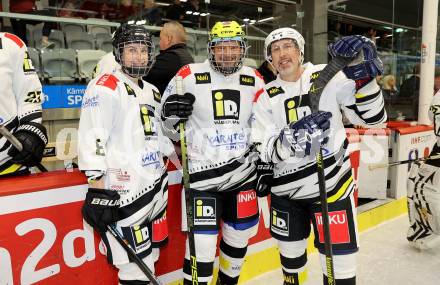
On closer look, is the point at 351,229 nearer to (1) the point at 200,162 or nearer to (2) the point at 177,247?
(1) the point at 200,162

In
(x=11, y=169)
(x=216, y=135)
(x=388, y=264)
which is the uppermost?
(x=216, y=135)

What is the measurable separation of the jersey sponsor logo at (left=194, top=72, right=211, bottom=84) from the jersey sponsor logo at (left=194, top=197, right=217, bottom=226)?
54 cm

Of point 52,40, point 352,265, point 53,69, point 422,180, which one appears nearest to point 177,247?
point 352,265

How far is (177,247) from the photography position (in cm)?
225

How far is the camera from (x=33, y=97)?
178cm

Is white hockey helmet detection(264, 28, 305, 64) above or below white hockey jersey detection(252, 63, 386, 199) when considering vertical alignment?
above

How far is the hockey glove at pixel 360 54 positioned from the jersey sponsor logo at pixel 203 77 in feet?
1.89

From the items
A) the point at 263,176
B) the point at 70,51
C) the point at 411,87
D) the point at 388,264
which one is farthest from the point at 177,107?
the point at 411,87

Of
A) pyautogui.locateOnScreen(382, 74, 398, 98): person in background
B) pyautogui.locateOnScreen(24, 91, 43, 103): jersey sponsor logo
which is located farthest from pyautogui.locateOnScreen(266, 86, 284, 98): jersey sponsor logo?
pyautogui.locateOnScreen(382, 74, 398, 98): person in background

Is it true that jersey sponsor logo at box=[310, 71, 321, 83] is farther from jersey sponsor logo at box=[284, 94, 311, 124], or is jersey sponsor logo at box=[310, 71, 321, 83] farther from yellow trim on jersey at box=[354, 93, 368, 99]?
yellow trim on jersey at box=[354, 93, 368, 99]

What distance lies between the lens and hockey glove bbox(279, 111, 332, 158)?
155 cm

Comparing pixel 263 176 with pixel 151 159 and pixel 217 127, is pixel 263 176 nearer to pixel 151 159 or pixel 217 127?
pixel 217 127

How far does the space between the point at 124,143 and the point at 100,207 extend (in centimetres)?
27

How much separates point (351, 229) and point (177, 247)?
981 millimetres
